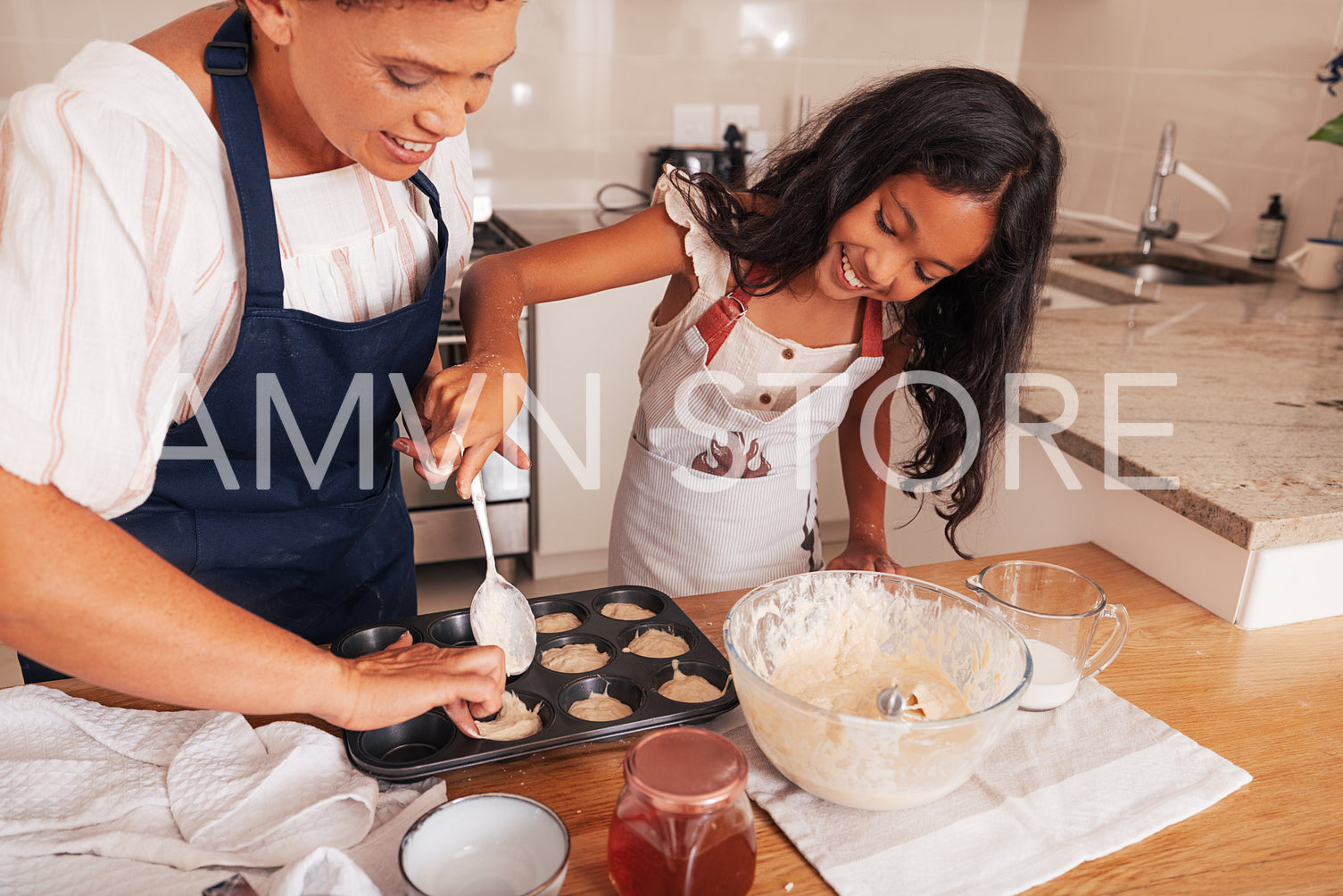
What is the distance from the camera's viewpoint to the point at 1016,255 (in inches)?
46.7

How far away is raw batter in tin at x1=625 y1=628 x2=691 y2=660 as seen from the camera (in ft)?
3.06

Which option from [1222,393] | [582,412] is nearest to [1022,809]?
[1222,393]

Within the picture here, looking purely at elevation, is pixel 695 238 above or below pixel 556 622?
above

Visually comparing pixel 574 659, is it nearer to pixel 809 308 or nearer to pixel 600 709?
pixel 600 709

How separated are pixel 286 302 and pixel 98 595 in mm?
421

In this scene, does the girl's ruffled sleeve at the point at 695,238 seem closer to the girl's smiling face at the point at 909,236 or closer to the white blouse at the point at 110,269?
the girl's smiling face at the point at 909,236

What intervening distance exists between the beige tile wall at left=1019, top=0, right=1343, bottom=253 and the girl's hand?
1.69 metres

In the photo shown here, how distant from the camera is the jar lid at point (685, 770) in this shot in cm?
61

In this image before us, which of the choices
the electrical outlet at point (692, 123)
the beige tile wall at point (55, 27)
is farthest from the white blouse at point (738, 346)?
the beige tile wall at point (55, 27)

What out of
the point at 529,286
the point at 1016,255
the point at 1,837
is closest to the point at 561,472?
the point at 529,286

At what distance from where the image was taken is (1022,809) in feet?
2.50

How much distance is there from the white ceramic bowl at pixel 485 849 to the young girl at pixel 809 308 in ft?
1.40

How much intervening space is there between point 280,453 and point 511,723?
41 cm

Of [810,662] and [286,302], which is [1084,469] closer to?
[810,662]
